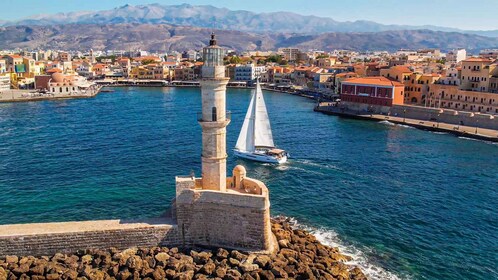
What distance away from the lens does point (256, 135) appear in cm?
3709

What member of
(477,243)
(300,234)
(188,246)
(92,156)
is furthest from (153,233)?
(92,156)

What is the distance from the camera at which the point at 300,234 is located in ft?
65.4

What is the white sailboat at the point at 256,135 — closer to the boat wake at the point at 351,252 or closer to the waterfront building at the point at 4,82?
the boat wake at the point at 351,252

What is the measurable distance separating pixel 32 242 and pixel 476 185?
2606 centimetres

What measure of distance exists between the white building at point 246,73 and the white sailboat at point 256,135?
72.8 m

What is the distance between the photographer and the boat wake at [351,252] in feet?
58.1

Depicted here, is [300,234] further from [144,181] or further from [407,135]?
[407,135]

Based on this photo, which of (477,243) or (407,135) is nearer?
(477,243)

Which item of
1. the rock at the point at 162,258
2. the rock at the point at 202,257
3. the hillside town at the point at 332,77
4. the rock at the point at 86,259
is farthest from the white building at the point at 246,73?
the rock at the point at 86,259

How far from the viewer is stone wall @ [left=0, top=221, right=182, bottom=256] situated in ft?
53.7

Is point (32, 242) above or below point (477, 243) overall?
above

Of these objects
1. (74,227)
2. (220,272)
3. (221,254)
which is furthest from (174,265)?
(74,227)

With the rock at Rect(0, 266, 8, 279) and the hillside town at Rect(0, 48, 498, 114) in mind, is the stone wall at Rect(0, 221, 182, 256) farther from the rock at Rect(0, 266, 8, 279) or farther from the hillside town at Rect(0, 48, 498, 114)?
the hillside town at Rect(0, 48, 498, 114)

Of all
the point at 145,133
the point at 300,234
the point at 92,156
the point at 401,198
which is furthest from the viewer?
the point at 145,133
